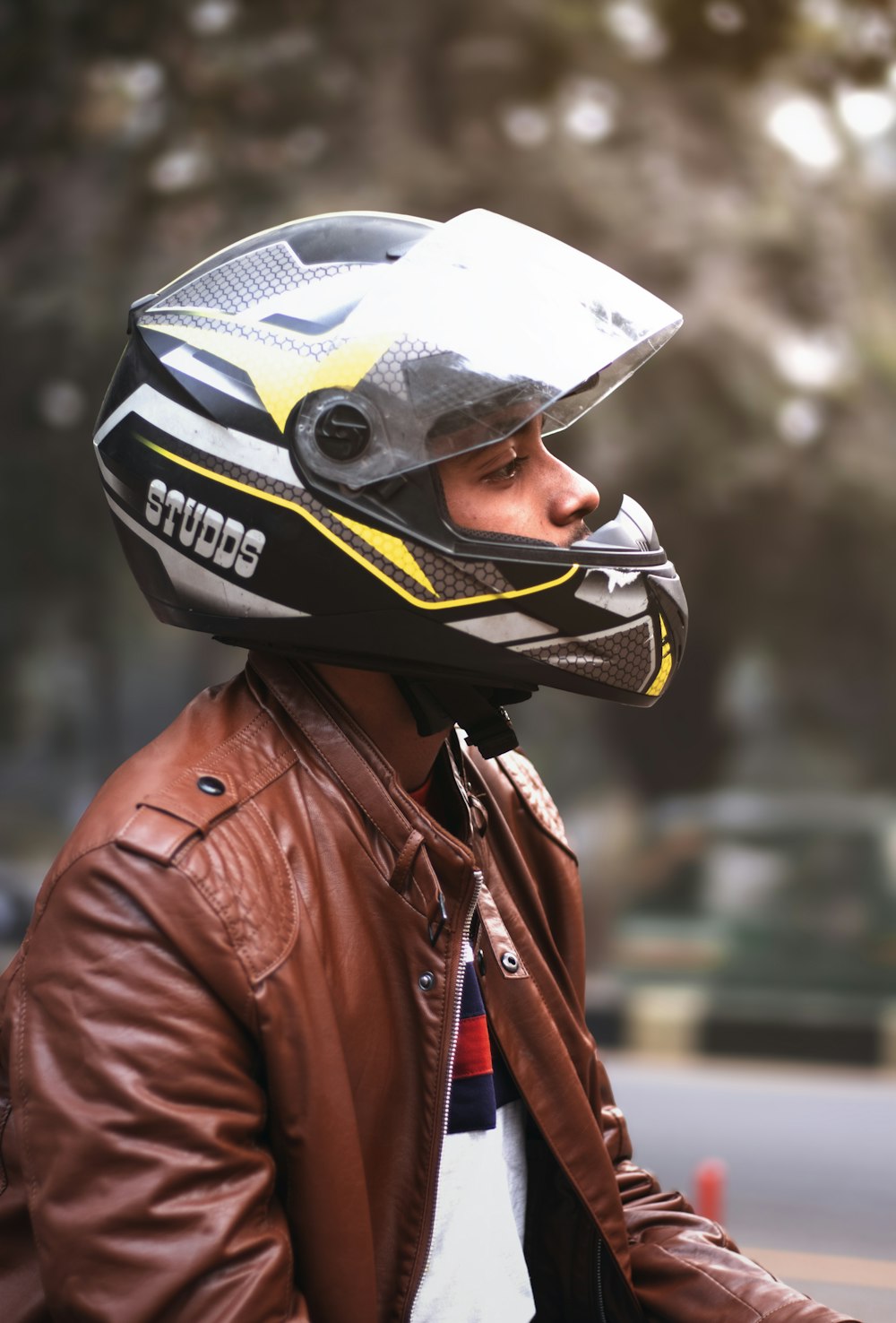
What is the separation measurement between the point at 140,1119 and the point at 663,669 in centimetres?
78

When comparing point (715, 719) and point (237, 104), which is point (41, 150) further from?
point (715, 719)

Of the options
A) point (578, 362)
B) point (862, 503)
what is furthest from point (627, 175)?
point (578, 362)

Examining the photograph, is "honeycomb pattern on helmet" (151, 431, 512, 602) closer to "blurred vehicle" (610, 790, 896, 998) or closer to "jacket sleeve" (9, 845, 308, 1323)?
"jacket sleeve" (9, 845, 308, 1323)

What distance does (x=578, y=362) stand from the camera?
1.78m

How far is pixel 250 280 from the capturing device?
5.85ft

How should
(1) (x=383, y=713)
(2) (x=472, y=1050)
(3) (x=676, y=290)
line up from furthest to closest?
(3) (x=676, y=290)
(1) (x=383, y=713)
(2) (x=472, y=1050)

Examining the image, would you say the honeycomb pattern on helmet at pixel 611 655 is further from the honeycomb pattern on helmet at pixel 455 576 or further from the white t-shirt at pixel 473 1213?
the white t-shirt at pixel 473 1213

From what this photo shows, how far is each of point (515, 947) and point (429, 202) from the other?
9.18m

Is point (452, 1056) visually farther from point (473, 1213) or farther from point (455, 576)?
point (455, 576)

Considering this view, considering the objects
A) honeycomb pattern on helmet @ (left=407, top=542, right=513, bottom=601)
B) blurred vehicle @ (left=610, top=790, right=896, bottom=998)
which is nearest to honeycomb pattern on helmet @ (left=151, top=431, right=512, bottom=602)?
honeycomb pattern on helmet @ (left=407, top=542, right=513, bottom=601)

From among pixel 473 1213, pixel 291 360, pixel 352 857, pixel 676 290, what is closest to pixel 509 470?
pixel 291 360

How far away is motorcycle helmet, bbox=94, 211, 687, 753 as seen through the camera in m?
1.72

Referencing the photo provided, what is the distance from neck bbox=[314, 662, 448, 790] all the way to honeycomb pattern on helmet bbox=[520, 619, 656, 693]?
0.17 m

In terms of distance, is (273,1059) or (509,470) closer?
(273,1059)
